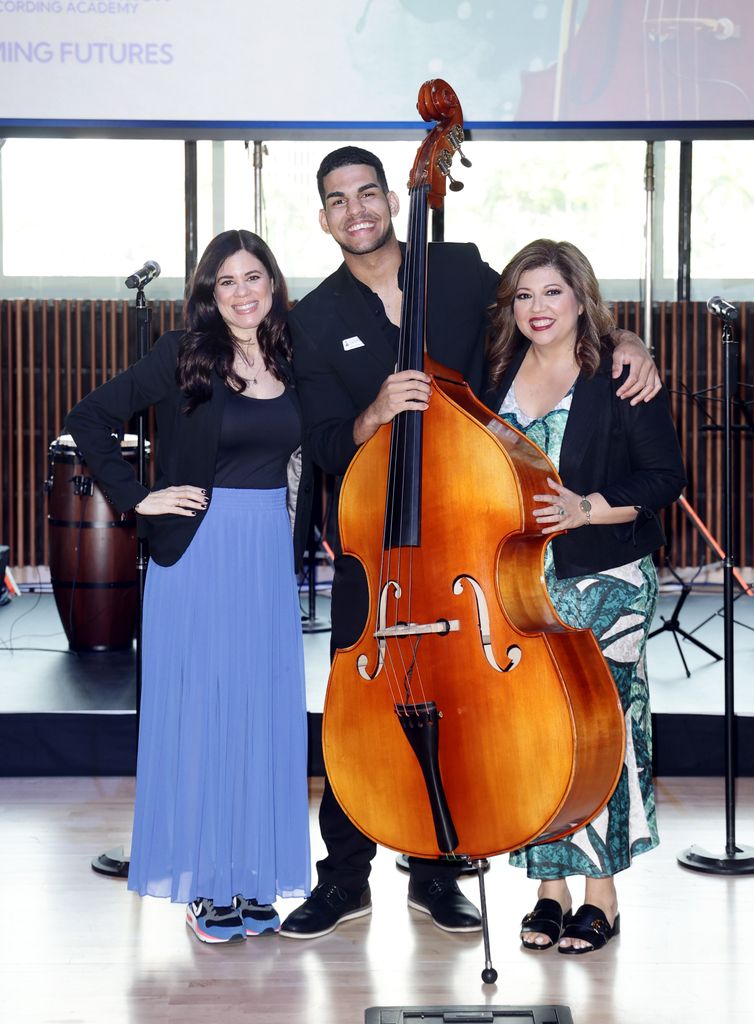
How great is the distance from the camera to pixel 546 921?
8.89 ft

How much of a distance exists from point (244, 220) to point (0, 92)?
3.74 m

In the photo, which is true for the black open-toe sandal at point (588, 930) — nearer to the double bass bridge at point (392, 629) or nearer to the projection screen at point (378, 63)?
the double bass bridge at point (392, 629)

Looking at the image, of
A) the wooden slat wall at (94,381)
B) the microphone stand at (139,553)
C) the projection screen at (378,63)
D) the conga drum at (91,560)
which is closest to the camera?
the microphone stand at (139,553)

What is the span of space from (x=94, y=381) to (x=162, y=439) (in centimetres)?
485

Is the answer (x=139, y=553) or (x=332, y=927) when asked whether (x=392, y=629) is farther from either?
(x=139, y=553)

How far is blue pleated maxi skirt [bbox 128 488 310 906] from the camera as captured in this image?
9.01 feet

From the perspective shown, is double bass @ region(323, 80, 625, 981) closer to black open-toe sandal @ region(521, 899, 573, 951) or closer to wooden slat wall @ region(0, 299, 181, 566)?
black open-toe sandal @ region(521, 899, 573, 951)

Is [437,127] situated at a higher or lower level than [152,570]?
higher

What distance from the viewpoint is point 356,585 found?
284cm

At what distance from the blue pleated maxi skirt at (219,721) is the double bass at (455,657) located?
0.41 metres

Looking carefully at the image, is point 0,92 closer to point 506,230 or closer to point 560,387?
point 560,387

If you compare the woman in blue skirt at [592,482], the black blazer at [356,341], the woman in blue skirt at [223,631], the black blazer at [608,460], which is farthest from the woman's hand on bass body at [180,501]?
the black blazer at [608,460]

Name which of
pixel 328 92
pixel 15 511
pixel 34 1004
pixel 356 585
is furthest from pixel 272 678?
pixel 15 511

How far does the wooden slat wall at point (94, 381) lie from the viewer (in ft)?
24.2
